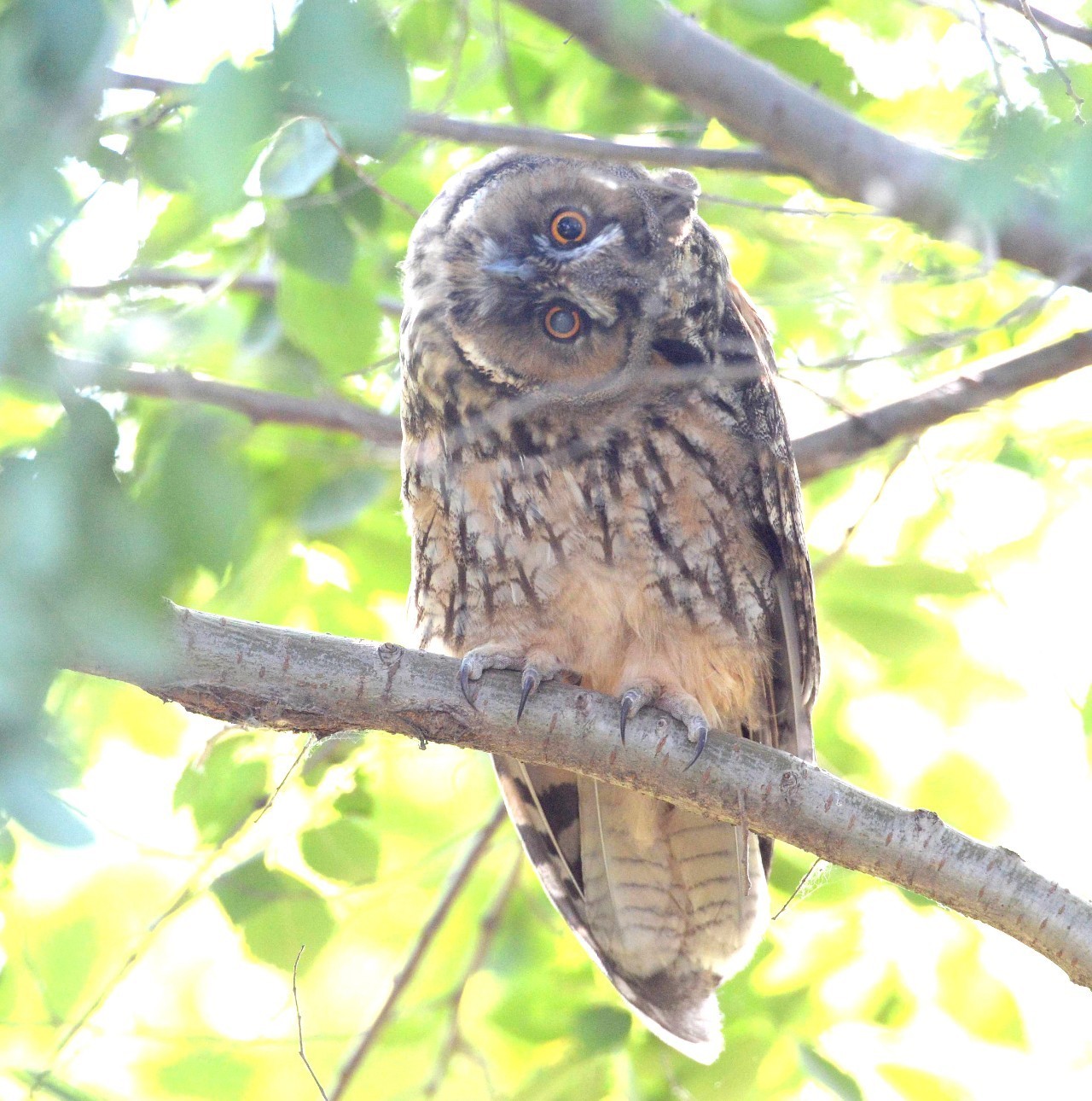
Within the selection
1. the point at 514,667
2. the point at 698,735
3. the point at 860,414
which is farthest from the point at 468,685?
the point at 860,414

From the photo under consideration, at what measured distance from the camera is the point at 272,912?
1982 millimetres

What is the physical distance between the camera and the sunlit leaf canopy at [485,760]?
6.18ft

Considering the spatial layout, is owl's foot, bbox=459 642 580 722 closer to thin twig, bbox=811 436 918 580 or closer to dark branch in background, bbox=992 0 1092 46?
thin twig, bbox=811 436 918 580

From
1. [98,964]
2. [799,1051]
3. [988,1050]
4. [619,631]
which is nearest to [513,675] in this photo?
[619,631]

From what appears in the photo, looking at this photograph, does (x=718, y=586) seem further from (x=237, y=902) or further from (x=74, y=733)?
(x=74, y=733)

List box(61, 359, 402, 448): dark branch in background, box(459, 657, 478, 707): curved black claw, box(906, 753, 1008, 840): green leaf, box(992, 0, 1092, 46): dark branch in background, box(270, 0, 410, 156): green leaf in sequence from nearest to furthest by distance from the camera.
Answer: box(270, 0, 410, 156): green leaf, box(992, 0, 1092, 46): dark branch in background, box(459, 657, 478, 707): curved black claw, box(61, 359, 402, 448): dark branch in background, box(906, 753, 1008, 840): green leaf

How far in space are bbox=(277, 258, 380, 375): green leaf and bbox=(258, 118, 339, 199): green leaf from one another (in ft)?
0.91

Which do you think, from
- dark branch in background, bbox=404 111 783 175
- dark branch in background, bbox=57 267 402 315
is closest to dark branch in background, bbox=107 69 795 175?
dark branch in background, bbox=404 111 783 175

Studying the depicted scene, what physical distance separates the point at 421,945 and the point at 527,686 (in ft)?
2.40

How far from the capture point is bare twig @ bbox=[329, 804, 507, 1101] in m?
2.08

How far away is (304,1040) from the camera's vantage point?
2.13 m

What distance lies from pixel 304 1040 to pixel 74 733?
1.58 meters

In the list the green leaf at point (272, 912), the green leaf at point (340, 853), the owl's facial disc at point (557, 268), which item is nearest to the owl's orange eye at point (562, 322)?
the owl's facial disc at point (557, 268)

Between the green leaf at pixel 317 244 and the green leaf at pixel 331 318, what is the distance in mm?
65
